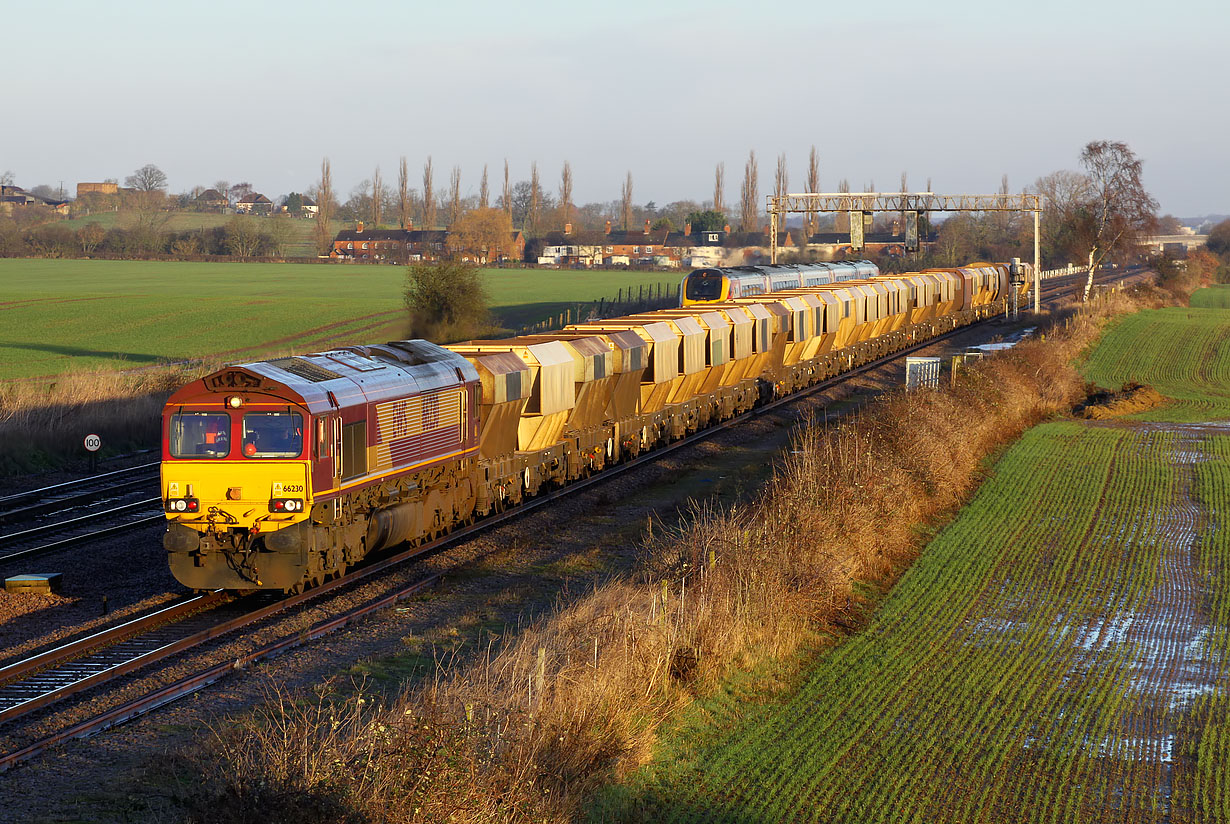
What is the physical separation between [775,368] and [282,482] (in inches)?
1129

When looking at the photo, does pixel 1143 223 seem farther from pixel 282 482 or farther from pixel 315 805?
pixel 315 805

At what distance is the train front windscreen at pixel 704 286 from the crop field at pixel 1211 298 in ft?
176

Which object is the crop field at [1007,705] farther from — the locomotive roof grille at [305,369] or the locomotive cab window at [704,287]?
the locomotive cab window at [704,287]

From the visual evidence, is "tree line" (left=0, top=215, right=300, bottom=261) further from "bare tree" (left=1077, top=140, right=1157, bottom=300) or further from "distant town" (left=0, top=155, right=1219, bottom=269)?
"bare tree" (left=1077, top=140, right=1157, bottom=300)

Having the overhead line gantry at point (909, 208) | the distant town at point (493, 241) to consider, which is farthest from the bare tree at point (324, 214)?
the overhead line gantry at point (909, 208)

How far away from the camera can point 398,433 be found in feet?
70.3

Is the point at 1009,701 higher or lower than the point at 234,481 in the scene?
lower

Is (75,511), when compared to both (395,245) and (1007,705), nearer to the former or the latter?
(1007,705)

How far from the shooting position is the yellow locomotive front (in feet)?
61.6

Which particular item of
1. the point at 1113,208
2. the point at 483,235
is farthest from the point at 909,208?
the point at 483,235

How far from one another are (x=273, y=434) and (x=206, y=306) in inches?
3166

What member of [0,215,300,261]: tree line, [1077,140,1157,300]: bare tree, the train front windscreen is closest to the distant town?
[0,215,300,261]: tree line

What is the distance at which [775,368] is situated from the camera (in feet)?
148

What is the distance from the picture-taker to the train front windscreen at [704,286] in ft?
183
